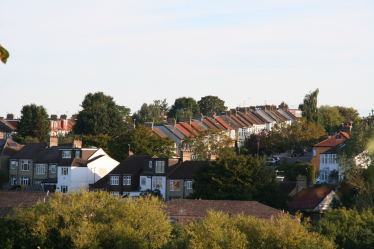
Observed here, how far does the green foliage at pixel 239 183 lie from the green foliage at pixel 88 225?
63.0ft

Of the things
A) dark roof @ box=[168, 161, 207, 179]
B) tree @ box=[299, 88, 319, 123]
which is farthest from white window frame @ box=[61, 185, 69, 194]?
tree @ box=[299, 88, 319, 123]

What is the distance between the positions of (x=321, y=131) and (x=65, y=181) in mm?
48857

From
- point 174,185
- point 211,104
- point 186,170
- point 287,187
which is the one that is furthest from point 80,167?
point 211,104

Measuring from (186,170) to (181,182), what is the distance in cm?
179

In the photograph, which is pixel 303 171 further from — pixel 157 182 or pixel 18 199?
pixel 18 199

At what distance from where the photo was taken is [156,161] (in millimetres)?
65188

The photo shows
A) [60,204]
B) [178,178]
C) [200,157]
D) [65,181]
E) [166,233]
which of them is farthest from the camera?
[200,157]

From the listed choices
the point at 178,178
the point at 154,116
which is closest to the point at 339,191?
the point at 178,178

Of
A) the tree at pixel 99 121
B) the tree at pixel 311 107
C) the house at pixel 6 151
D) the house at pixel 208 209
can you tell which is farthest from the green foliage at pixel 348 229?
the tree at pixel 311 107

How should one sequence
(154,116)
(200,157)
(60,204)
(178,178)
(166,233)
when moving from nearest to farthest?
(166,233)
(60,204)
(178,178)
(200,157)
(154,116)

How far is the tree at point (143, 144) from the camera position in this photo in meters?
76.7

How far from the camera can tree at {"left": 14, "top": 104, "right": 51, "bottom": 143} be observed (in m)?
99.4

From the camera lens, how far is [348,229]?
41062 mm

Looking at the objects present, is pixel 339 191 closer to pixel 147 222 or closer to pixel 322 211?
pixel 322 211
